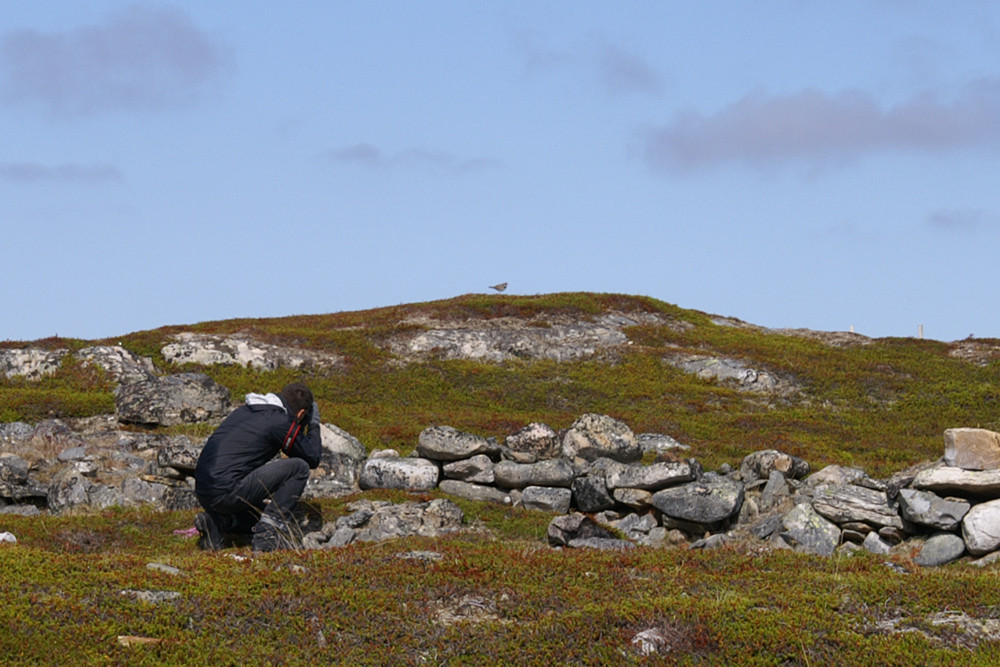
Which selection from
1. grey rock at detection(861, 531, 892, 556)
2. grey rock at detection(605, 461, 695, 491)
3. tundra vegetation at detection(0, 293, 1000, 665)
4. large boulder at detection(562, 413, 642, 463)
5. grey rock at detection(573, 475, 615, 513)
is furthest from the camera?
large boulder at detection(562, 413, 642, 463)

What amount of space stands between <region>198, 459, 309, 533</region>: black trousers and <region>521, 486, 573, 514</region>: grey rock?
22.6ft

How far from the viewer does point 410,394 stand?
42469mm

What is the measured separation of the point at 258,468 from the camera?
15.2 meters

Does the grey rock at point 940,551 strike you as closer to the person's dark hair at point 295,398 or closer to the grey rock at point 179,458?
the person's dark hair at point 295,398

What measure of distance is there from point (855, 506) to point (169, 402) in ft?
68.0

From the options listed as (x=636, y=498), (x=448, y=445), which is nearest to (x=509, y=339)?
(x=448, y=445)

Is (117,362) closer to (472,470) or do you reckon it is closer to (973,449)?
(472,470)

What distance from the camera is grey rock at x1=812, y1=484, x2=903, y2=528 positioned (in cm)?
1702

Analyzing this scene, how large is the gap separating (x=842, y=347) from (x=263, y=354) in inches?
1247

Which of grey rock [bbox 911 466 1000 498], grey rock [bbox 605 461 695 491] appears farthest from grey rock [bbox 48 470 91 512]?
grey rock [bbox 911 466 1000 498]

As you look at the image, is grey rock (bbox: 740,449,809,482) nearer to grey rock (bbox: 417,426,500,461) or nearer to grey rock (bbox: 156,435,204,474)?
grey rock (bbox: 417,426,500,461)

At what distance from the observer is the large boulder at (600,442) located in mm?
24984

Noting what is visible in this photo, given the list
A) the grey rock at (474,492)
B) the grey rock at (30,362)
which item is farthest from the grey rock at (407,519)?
the grey rock at (30,362)

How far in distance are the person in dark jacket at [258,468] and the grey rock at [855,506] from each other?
8.89 metres
